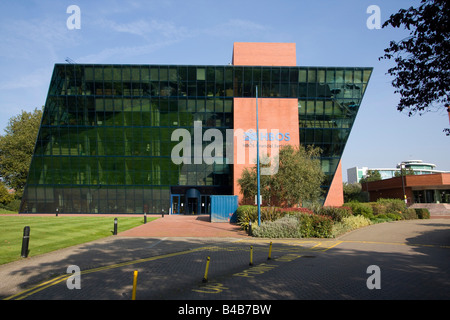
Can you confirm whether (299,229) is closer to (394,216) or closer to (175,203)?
(394,216)

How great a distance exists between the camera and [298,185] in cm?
3666

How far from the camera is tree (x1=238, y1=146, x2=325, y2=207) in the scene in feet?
121

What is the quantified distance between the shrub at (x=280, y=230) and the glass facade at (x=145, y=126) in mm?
26608

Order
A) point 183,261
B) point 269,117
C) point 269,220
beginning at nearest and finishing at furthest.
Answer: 1. point 183,261
2. point 269,220
3. point 269,117

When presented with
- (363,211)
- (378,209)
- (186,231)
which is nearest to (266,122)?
(363,211)

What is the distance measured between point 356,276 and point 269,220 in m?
14.5

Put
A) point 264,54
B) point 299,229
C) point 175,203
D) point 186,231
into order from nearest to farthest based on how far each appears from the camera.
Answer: point 299,229
point 186,231
point 175,203
point 264,54

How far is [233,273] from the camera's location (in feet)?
37.2

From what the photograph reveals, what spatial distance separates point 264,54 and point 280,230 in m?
35.9

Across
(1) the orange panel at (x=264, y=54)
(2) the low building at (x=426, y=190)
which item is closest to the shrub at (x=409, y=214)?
(2) the low building at (x=426, y=190)

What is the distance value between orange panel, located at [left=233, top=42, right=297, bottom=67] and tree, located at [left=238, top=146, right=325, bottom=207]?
17.2 metres

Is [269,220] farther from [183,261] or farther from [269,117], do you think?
[269,117]

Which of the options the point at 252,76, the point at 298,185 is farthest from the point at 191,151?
the point at 298,185
